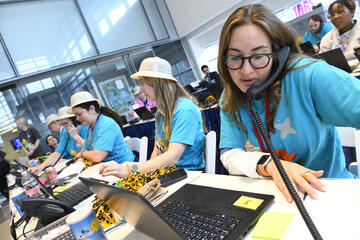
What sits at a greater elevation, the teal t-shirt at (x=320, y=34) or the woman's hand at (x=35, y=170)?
the teal t-shirt at (x=320, y=34)

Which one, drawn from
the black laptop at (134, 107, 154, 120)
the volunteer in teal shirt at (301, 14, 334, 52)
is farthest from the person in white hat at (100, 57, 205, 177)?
the volunteer in teal shirt at (301, 14, 334, 52)

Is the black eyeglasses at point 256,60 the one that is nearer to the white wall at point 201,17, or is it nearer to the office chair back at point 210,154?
the office chair back at point 210,154

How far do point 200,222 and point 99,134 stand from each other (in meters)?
1.79

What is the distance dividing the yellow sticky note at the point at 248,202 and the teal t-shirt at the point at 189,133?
0.77 metres

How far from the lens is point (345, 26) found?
2.87m

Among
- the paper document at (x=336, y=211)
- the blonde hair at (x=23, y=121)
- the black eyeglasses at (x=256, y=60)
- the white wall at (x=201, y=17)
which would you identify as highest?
the white wall at (x=201, y=17)

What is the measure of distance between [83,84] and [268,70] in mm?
6801

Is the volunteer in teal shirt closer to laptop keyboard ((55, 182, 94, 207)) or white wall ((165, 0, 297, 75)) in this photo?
white wall ((165, 0, 297, 75))

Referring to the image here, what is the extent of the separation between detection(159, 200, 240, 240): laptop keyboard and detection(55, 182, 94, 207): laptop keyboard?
31.0 inches

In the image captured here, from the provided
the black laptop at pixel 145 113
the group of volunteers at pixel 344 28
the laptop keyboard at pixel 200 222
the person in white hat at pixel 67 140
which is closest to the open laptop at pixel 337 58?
the group of volunteers at pixel 344 28

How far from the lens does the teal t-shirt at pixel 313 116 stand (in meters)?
0.84

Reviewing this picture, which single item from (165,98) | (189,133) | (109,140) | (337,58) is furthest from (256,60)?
(337,58)

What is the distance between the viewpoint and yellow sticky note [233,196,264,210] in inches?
29.6

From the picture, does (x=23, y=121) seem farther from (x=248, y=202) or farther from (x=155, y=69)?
(x=248, y=202)
